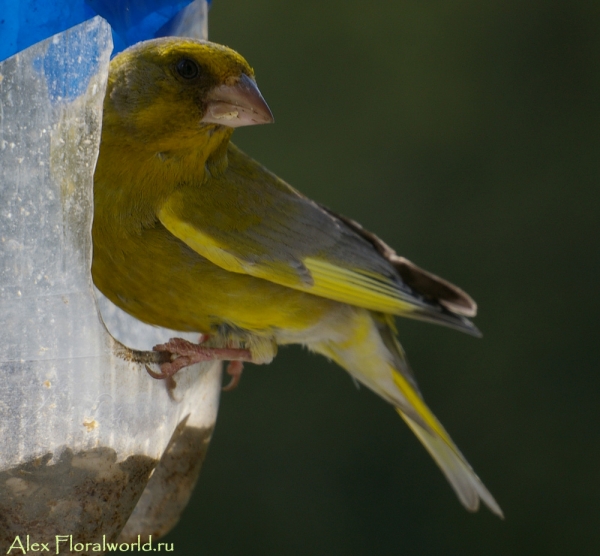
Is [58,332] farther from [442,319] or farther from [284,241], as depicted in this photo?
[442,319]

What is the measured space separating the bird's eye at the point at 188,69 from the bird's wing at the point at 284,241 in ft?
0.80

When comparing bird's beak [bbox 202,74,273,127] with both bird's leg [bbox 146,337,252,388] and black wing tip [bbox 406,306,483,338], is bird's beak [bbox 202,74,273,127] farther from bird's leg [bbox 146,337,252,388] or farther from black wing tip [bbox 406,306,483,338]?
black wing tip [bbox 406,306,483,338]

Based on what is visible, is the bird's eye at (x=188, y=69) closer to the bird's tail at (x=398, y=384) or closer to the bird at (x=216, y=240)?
the bird at (x=216, y=240)

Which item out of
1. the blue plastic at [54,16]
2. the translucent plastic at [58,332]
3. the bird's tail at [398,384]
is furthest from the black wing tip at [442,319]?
the blue plastic at [54,16]

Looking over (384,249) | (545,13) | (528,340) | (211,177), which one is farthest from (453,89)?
(211,177)

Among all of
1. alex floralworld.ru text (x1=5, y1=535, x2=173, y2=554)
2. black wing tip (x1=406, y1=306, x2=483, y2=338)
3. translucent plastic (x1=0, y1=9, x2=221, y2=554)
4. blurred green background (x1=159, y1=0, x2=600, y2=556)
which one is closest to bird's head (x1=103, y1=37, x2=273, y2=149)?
translucent plastic (x1=0, y1=9, x2=221, y2=554)

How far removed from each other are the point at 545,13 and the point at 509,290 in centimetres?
128

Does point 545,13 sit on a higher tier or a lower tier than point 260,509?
higher

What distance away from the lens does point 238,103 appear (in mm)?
1787

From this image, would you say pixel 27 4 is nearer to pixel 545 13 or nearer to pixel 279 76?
pixel 279 76

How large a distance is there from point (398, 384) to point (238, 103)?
956 mm

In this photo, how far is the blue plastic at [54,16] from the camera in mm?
1438

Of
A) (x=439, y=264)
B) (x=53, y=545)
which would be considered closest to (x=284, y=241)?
(x=53, y=545)

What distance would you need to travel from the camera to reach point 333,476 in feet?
13.6
